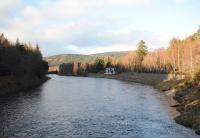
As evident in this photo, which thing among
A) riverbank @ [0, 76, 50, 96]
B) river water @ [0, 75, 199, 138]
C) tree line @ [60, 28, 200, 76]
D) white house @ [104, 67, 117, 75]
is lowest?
river water @ [0, 75, 199, 138]

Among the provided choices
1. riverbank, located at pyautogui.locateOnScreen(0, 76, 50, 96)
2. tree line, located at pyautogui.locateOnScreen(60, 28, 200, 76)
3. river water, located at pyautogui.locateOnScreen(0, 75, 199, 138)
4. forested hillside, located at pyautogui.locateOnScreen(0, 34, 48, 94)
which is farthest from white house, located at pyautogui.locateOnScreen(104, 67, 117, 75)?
river water, located at pyautogui.locateOnScreen(0, 75, 199, 138)

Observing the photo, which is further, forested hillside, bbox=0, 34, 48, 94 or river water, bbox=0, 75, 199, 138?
forested hillside, bbox=0, 34, 48, 94

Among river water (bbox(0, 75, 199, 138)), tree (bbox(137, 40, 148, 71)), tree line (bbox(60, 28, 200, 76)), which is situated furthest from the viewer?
tree (bbox(137, 40, 148, 71))

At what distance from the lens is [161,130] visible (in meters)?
35.1

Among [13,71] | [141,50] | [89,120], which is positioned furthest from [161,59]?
[89,120]

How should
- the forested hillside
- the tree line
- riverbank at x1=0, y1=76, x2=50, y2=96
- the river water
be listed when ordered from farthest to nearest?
1. the tree line
2. the forested hillside
3. riverbank at x1=0, y1=76, x2=50, y2=96
4. the river water

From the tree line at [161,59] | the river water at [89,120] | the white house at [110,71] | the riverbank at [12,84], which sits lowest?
the river water at [89,120]

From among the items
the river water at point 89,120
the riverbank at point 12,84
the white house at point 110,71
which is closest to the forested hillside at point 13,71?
the riverbank at point 12,84

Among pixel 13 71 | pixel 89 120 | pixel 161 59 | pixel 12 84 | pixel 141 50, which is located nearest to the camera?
pixel 89 120

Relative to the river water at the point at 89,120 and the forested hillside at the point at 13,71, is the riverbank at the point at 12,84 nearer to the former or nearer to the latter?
the forested hillside at the point at 13,71

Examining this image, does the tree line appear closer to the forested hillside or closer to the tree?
the tree

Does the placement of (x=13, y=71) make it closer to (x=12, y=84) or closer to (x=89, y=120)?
(x=12, y=84)

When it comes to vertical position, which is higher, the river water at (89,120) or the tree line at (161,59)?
the tree line at (161,59)

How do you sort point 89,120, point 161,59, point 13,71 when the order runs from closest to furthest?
point 89,120 < point 13,71 < point 161,59
